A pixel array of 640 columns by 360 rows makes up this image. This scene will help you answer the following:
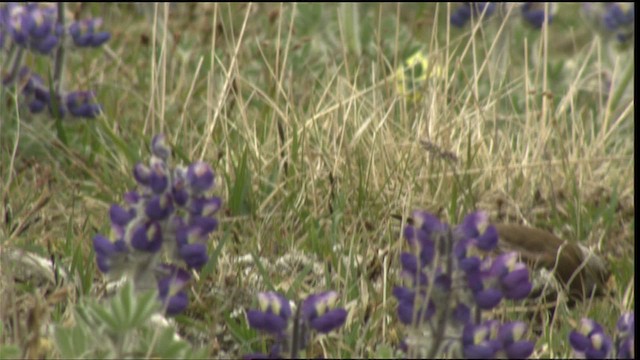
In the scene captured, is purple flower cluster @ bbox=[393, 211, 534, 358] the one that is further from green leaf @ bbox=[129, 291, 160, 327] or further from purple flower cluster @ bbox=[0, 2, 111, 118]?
purple flower cluster @ bbox=[0, 2, 111, 118]

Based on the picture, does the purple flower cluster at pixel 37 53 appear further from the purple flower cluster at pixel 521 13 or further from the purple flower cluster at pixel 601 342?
the purple flower cluster at pixel 601 342

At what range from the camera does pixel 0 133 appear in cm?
352

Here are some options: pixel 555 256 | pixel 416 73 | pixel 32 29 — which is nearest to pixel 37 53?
pixel 32 29

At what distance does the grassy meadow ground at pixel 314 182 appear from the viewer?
8.16 feet

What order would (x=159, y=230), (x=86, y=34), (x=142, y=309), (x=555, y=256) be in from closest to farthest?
(x=142, y=309)
(x=159, y=230)
(x=555, y=256)
(x=86, y=34)

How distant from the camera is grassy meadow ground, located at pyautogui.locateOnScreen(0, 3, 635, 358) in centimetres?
249

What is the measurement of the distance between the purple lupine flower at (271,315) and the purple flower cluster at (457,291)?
0.17 meters

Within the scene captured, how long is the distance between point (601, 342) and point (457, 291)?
22cm

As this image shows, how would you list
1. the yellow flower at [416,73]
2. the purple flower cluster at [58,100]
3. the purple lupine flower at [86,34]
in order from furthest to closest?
the yellow flower at [416,73], the purple lupine flower at [86,34], the purple flower cluster at [58,100]

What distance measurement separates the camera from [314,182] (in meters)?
3.04

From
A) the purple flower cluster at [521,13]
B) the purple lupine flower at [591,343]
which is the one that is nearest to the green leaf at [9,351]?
the purple lupine flower at [591,343]

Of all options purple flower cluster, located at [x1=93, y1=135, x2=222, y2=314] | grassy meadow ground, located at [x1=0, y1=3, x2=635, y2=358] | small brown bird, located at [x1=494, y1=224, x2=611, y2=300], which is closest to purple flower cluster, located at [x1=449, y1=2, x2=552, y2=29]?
grassy meadow ground, located at [x1=0, y1=3, x2=635, y2=358]

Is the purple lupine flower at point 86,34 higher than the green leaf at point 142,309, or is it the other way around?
the green leaf at point 142,309

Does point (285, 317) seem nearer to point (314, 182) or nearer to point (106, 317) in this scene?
point (106, 317)
